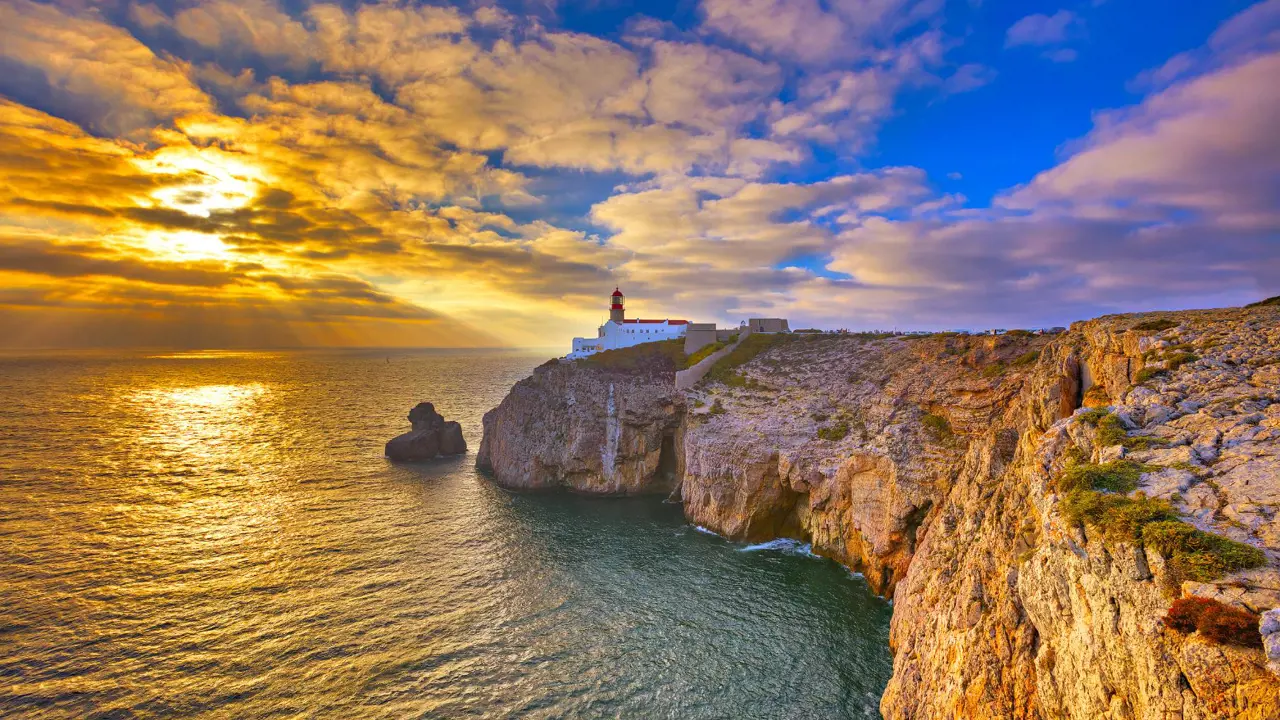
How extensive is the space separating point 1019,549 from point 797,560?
25452 mm

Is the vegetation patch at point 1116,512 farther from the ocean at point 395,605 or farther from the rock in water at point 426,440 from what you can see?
the rock in water at point 426,440

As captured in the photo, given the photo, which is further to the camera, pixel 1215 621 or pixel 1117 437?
pixel 1117 437

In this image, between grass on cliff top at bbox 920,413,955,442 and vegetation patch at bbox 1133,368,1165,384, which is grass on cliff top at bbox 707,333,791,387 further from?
vegetation patch at bbox 1133,368,1165,384

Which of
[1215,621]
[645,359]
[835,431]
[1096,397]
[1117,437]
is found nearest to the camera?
[1215,621]

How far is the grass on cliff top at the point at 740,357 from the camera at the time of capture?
65.2m

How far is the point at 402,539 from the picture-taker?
1871 inches

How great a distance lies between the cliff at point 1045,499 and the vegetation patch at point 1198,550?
0.05 metres

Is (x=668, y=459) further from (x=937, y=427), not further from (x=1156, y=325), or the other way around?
(x=1156, y=325)

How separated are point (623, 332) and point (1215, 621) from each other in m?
91.3

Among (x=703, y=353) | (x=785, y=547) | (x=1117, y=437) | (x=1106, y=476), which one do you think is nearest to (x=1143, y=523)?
(x=1106, y=476)

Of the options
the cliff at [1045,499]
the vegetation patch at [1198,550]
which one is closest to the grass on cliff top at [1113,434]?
the cliff at [1045,499]

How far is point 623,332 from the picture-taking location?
100 meters

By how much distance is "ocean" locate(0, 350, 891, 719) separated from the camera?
27.4m

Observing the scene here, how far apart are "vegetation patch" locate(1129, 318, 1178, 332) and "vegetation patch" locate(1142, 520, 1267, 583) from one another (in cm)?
1747
